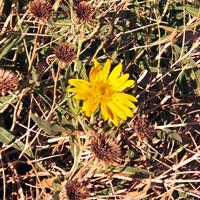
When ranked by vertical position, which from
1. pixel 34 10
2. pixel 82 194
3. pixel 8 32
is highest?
pixel 34 10

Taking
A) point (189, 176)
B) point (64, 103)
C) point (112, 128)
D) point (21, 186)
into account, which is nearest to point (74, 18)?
point (64, 103)

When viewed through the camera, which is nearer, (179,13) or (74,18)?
(74,18)

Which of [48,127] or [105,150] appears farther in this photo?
[48,127]

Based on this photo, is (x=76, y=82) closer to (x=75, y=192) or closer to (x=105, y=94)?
(x=105, y=94)

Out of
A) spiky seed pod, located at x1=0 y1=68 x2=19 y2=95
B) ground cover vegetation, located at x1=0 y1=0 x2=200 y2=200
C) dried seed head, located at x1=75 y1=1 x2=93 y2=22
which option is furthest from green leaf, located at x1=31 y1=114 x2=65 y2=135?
dried seed head, located at x1=75 y1=1 x2=93 y2=22

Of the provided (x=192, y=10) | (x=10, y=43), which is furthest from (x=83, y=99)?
(x=192, y=10)

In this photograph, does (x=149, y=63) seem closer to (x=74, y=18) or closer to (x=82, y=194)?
(x=74, y=18)

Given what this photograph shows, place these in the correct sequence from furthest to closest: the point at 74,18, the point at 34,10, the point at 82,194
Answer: the point at 74,18 < the point at 82,194 < the point at 34,10

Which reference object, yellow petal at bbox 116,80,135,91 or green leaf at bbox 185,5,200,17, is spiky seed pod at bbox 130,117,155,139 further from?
green leaf at bbox 185,5,200,17
